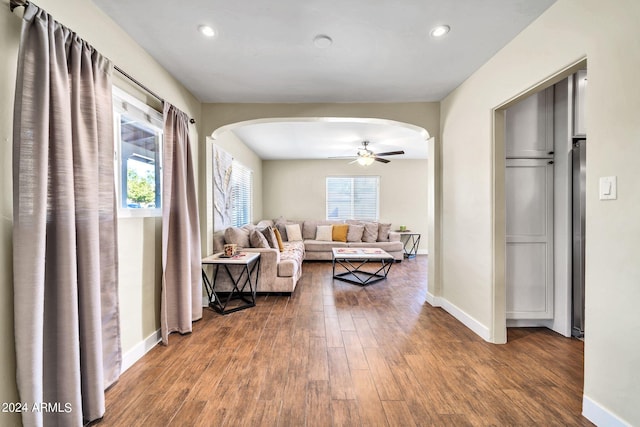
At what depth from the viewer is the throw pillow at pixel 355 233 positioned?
22.2ft

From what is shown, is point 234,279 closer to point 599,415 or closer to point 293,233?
point 293,233

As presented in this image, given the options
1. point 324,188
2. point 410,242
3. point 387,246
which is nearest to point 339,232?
point 387,246

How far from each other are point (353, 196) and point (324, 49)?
5.48m

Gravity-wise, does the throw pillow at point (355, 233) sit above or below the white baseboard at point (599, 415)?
above

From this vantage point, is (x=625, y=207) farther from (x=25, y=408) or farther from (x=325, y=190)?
(x=325, y=190)

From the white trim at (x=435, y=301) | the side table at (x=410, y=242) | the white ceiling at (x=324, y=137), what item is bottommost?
the white trim at (x=435, y=301)

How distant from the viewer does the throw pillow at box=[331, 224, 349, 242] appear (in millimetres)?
6770

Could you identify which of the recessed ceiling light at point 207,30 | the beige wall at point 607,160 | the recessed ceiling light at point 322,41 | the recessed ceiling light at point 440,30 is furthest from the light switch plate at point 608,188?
the recessed ceiling light at point 207,30

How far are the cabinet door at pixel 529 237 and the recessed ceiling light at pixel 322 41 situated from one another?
2035 millimetres

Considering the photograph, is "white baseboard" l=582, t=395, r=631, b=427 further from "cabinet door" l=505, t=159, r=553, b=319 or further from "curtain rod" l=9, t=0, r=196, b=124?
"curtain rod" l=9, t=0, r=196, b=124

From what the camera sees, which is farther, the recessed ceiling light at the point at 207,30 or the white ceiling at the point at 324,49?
the recessed ceiling light at the point at 207,30

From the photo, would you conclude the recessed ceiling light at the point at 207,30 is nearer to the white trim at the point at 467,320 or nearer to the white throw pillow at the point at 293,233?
the white trim at the point at 467,320

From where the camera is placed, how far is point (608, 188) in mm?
1477

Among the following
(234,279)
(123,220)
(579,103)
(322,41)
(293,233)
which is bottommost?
(234,279)
